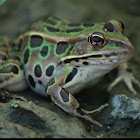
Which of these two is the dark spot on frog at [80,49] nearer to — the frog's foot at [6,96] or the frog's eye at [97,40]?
the frog's eye at [97,40]

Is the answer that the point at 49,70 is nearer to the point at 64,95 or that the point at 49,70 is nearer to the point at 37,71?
the point at 37,71

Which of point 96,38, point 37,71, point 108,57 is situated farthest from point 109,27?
point 37,71

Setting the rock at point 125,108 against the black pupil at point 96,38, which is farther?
the black pupil at point 96,38

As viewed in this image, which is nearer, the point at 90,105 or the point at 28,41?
the point at 90,105

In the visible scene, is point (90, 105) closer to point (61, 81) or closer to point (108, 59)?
point (61, 81)

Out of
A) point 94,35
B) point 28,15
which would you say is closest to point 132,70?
point 94,35

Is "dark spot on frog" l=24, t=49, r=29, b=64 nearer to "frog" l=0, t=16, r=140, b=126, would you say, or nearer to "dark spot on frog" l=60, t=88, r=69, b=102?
"frog" l=0, t=16, r=140, b=126

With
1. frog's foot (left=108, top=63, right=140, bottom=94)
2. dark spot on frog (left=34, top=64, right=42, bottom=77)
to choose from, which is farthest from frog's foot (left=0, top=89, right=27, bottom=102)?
frog's foot (left=108, top=63, right=140, bottom=94)

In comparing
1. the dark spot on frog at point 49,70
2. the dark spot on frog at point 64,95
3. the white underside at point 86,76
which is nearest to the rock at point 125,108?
the white underside at point 86,76
